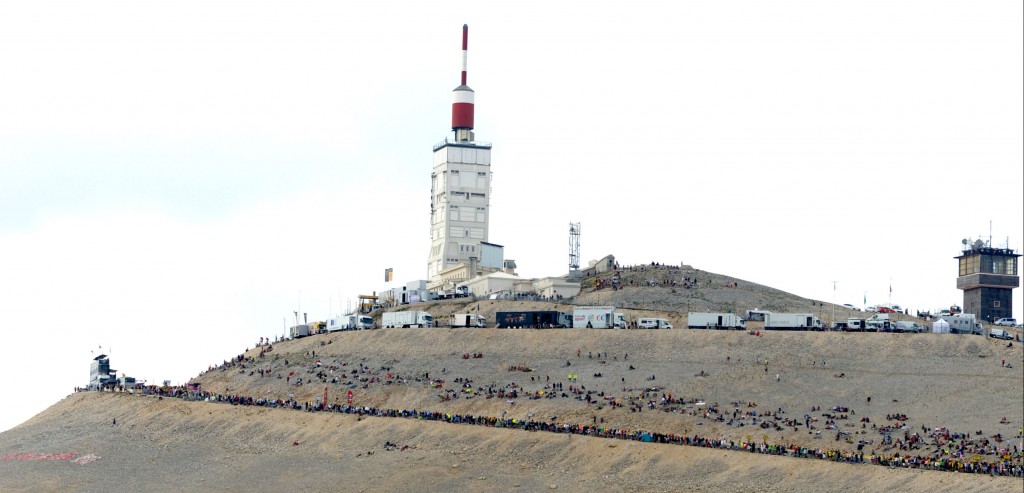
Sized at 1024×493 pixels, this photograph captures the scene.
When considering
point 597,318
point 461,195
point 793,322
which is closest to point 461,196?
point 461,195

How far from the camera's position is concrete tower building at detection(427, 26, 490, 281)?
165875mm

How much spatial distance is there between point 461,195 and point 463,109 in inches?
346

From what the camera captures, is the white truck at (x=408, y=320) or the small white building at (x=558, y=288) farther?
the small white building at (x=558, y=288)

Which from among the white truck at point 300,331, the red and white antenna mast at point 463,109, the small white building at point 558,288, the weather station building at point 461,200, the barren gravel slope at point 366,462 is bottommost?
the barren gravel slope at point 366,462

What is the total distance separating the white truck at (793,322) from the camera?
382ft

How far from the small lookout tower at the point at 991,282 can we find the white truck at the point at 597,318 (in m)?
33.2

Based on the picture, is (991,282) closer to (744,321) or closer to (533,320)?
(744,321)

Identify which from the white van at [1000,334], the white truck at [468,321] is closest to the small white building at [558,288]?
the white truck at [468,321]

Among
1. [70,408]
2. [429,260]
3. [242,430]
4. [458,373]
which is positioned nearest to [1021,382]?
[458,373]

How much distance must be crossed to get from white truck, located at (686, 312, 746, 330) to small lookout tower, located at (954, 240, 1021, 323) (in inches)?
1115

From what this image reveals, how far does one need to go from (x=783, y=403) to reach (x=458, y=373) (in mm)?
24535

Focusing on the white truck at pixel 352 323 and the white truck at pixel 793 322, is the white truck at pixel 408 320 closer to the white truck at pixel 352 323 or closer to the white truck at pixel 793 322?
the white truck at pixel 352 323

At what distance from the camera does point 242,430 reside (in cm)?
10769

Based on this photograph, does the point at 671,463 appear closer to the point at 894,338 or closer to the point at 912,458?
the point at 912,458
